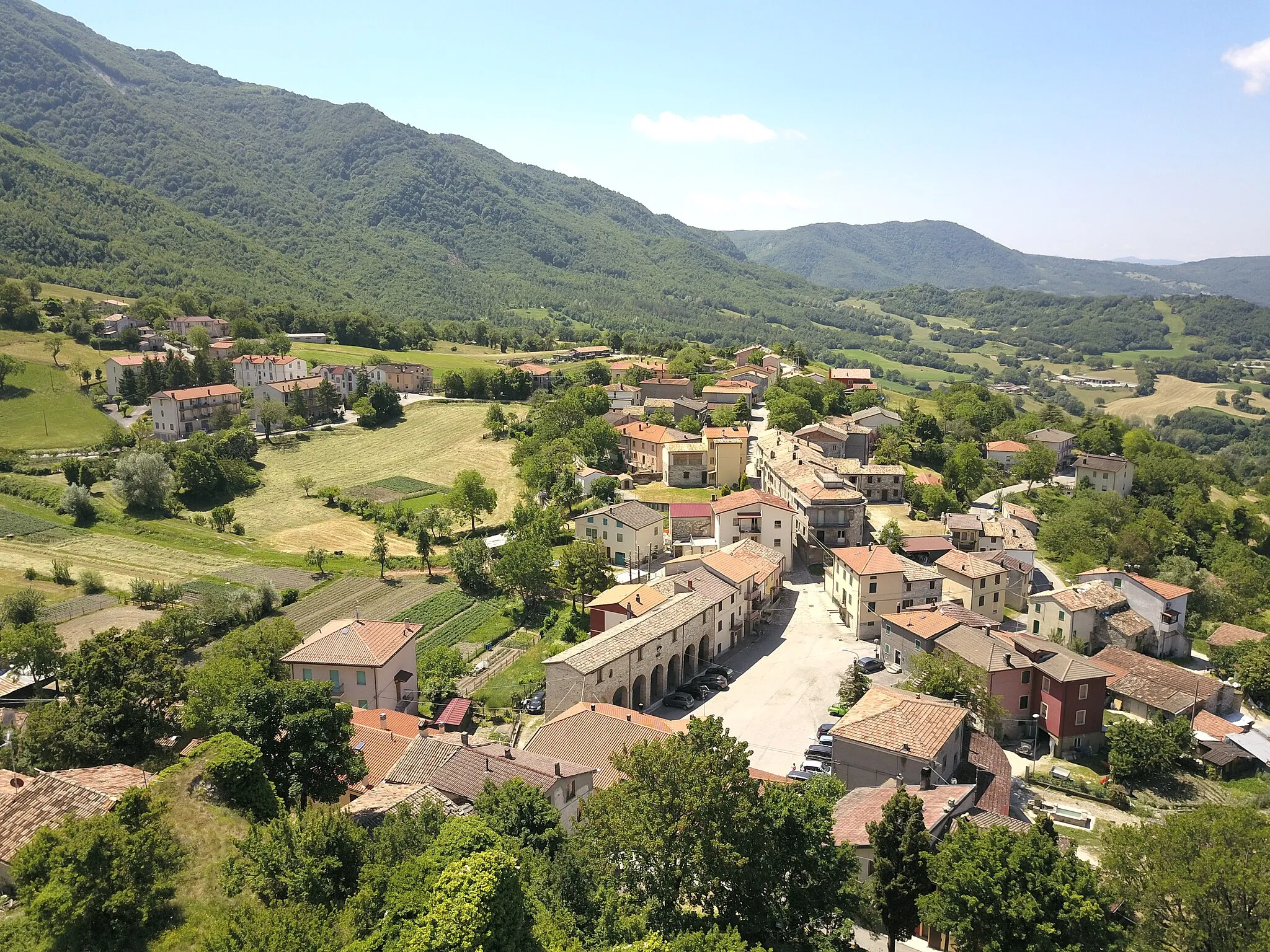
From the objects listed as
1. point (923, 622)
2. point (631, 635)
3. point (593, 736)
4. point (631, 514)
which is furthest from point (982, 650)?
point (631, 514)

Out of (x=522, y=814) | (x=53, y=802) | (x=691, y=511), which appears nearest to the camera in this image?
(x=53, y=802)

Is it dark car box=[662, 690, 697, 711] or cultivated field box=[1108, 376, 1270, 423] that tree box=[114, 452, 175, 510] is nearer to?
dark car box=[662, 690, 697, 711]

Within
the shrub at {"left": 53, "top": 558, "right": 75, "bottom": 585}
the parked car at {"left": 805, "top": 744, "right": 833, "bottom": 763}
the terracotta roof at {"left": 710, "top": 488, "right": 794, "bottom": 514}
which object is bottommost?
the parked car at {"left": 805, "top": 744, "right": 833, "bottom": 763}

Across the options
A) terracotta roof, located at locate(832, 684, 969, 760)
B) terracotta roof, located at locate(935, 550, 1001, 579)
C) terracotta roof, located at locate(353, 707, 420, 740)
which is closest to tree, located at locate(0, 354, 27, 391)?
terracotta roof, located at locate(353, 707, 420, 740)

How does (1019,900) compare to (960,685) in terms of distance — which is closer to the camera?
(1019,900)

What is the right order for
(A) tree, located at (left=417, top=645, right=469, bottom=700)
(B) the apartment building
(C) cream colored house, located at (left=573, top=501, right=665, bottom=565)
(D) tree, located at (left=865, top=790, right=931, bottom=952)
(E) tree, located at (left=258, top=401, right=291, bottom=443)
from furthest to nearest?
(E) tree, located at (left=258, top=401, right=291, bottom=443) < (B) the apartment building < (C) cream colored house, located at (left=573, top=501, right=665, bottom=565) < (A) tree, located at (left=417, top=645, right=469, bottom=700) < (D) tree, located at (left=865, top=790, right=931, bottom=952)

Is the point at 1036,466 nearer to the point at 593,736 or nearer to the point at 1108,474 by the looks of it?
the point at 1108,474

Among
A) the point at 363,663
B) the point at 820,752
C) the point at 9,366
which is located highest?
the point at 9,366
